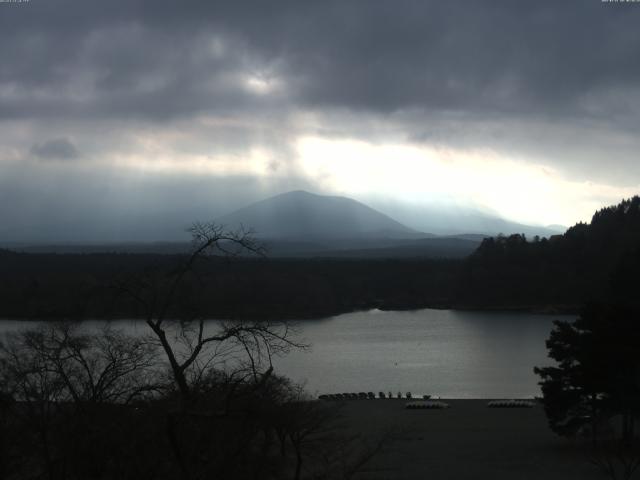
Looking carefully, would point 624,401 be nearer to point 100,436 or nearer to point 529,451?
point 529,451

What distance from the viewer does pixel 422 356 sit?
28.7 meters

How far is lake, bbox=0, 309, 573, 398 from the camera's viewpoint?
22562 mm

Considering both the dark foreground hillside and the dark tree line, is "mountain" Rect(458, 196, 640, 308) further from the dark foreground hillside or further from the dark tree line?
the dark tree line

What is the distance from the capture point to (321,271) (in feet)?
195

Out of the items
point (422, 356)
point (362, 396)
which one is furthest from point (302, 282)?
point (362, 396)

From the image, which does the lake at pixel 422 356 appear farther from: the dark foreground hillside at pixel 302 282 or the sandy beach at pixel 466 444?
the sandy beach at pixel 466 444

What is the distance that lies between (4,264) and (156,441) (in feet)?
184

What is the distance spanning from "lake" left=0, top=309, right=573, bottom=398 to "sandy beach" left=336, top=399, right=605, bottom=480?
3.50 meters

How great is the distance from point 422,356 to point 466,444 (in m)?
14.7

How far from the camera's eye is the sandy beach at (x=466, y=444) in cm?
1148

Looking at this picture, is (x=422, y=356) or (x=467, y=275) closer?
(x=422, y=356)

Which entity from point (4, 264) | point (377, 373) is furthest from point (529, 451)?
point (4, 264)

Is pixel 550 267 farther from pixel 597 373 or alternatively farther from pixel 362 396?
pixel 597 373

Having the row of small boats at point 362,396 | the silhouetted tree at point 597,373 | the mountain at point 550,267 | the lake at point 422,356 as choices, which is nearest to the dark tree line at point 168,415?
the silhouetted tree at point 597,373
